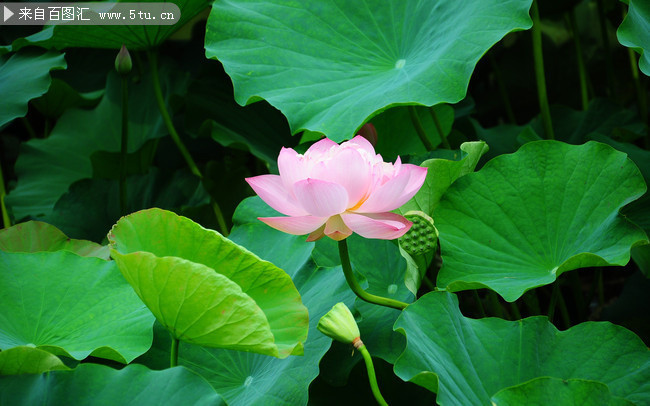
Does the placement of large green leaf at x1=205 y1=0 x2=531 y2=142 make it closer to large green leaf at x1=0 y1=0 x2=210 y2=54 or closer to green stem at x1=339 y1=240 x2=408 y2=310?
large green leaf at x1=0 y1=0 x2=210 y2=54

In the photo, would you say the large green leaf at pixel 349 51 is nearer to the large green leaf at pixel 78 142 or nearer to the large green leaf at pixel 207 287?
the large green leaf at pixel 207 287

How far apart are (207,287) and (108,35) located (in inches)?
39.5

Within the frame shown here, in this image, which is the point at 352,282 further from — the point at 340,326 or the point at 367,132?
the point at 367,132

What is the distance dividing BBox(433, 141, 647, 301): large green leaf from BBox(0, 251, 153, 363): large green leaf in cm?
46

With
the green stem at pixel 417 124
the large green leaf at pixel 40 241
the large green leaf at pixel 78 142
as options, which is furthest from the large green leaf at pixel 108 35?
the green stem at pixel 417 124

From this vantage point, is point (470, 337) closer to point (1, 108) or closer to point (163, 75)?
point (1, 108)

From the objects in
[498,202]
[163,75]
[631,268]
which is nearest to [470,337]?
[498,202]

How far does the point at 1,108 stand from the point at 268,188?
0.87 meters

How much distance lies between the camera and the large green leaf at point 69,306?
854 millimetres

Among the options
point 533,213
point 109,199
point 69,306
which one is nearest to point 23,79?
point 109,199

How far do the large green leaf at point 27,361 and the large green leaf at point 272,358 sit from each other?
0.18 metres

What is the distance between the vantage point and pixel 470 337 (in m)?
0.83

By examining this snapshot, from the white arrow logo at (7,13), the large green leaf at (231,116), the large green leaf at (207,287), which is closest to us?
the large green leaf at (207,287)

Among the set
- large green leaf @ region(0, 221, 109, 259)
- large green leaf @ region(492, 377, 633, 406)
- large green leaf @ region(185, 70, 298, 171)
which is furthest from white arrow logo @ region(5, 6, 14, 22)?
large green leaf @ region(492, 377, 633, 406)
